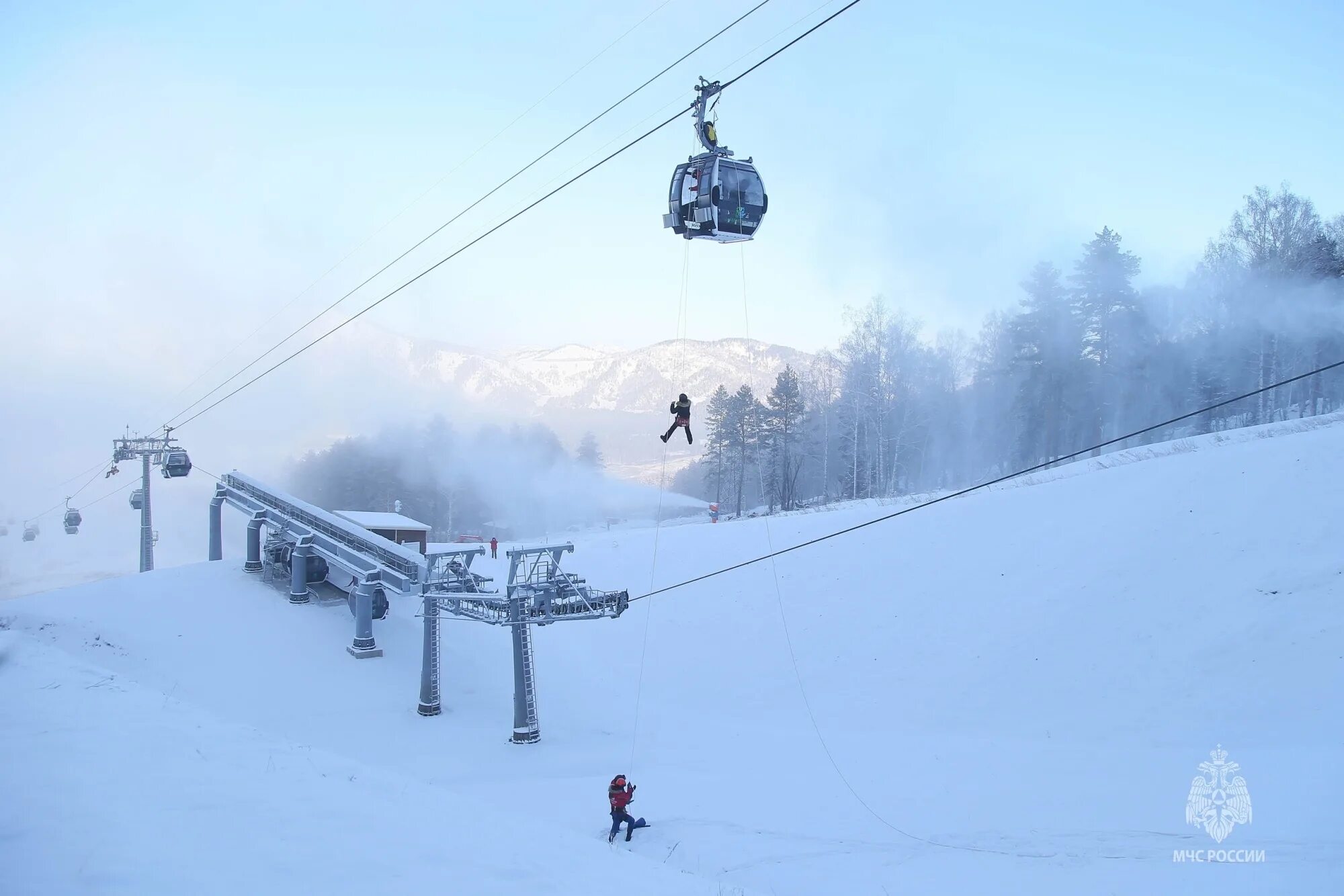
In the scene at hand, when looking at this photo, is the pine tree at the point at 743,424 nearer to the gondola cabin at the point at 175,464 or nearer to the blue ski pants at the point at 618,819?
the gondola cabin at the point at 175,464

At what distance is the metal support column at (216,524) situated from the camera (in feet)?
107

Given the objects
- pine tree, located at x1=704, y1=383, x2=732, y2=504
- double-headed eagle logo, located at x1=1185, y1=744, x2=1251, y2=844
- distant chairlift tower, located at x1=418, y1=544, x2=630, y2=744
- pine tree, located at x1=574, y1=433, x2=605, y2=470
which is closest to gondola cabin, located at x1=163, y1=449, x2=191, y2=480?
distant chairlift tower, located at x1=418, y1=544, x2=630, y2=744

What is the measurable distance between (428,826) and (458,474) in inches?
2786

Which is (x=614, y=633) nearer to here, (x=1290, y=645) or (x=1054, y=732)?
(x=1054, y=732)

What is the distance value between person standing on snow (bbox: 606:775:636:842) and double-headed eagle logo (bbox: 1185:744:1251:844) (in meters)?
10.5

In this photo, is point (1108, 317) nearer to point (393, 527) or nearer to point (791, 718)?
point (791, 718)

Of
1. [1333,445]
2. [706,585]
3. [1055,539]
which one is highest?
[1333,445]

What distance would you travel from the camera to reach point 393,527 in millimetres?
35312

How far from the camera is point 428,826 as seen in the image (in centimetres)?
807

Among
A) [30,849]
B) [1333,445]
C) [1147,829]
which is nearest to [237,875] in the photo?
[30,849]

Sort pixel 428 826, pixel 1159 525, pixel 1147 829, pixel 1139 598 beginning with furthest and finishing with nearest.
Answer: pixel 1159 525 < pixel 1139 598 < pixel 1147 829 < pixel 428 826

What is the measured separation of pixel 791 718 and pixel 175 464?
101 ft

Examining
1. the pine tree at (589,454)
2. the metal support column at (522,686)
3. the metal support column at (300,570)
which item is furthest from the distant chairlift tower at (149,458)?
the pine tree at (589,454)

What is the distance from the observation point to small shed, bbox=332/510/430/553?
34438 millimetres
